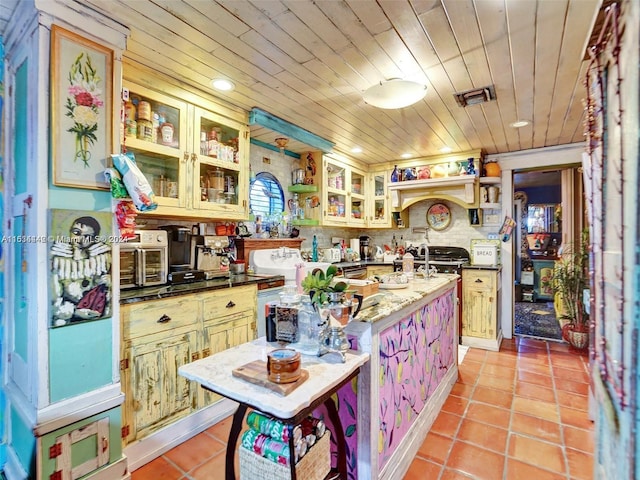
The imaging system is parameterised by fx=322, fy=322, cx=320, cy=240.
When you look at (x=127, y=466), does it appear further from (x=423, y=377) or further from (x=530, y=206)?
(x=530, y=206)

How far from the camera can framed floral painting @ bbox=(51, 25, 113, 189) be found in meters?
1.50

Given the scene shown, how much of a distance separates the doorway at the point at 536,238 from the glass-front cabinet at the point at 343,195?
322 centimetres

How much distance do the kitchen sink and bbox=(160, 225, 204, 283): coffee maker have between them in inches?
25.7

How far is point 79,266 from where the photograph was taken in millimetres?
1570

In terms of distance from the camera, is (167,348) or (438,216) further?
(438,216)

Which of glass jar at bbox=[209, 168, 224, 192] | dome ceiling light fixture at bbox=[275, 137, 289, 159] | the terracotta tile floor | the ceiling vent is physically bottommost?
the terracotta tile floor

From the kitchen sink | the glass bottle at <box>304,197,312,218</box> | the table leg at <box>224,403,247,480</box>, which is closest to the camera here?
the table leg at <box>224,403,247,480</box>

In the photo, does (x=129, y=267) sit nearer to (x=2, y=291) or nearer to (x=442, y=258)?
(x=2, y=291)

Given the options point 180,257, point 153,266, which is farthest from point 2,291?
point 180,257

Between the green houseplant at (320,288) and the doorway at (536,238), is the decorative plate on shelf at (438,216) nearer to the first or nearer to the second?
the doorway at (536,238)

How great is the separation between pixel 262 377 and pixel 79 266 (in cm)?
114

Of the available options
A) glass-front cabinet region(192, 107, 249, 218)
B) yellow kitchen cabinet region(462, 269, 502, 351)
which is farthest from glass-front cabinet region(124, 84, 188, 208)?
yellow kitchen cabinet region(462, 269, 502, 351)

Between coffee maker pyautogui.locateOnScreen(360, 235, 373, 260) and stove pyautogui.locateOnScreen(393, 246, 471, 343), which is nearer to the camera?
stove pyautogui.locateOnScreen(393, 246, 471, 343)

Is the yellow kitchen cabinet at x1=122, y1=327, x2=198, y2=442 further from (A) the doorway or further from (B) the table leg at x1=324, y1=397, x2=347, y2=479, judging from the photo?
(A) the doorway
